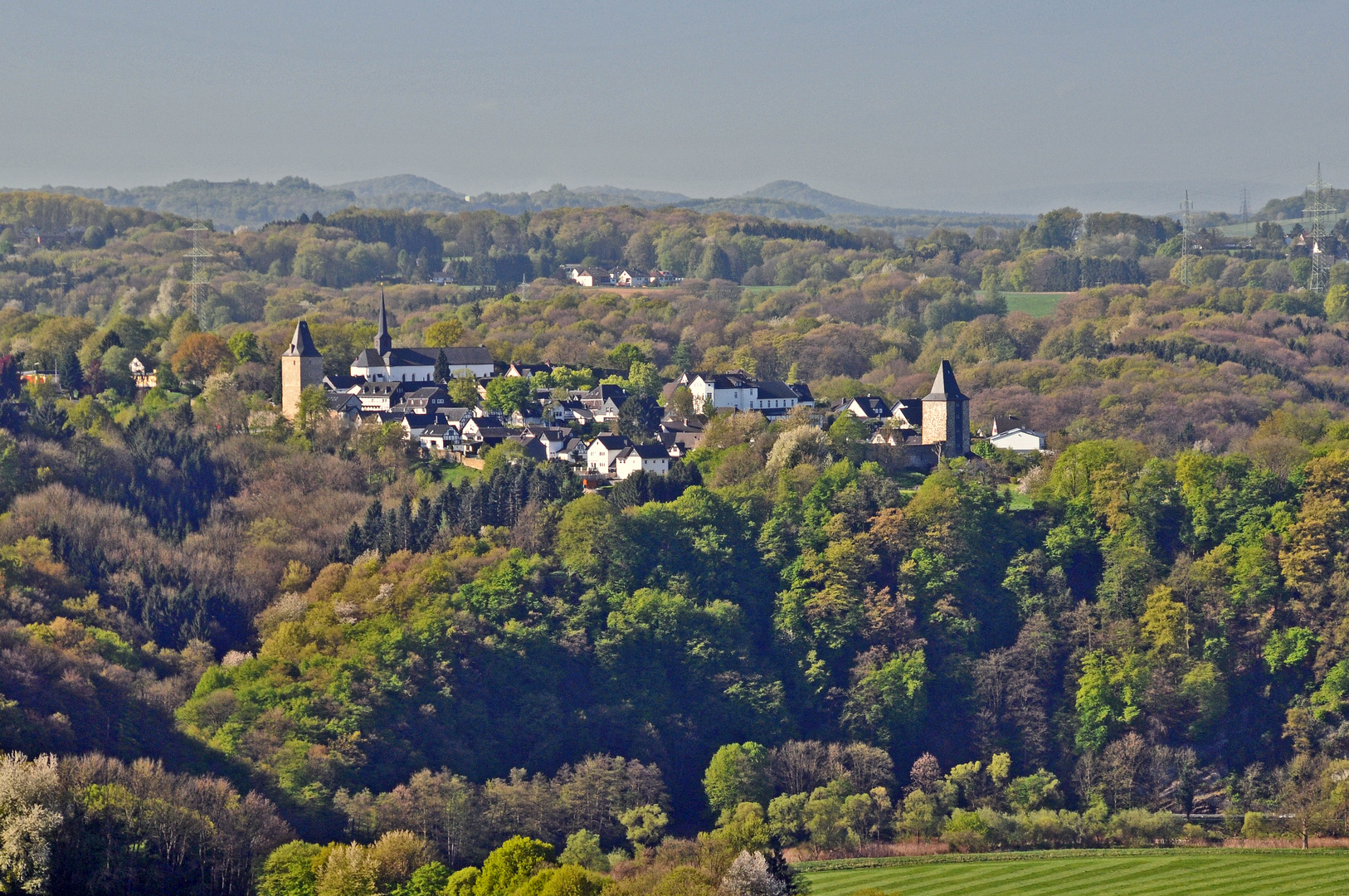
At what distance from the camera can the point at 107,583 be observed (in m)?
68.3

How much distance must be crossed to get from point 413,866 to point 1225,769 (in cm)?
2739

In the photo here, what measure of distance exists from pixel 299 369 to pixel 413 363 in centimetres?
515

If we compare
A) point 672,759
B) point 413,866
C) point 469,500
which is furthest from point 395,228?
point 413,866

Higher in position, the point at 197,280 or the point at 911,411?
the point at 197,280

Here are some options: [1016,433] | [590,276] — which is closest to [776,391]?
[1016,433]

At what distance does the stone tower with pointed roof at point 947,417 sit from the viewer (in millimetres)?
79125

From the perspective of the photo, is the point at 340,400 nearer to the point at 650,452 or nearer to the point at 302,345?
the point at 302,345

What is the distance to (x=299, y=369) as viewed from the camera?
279 ft

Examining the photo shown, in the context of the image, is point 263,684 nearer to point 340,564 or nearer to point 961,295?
point 340,564

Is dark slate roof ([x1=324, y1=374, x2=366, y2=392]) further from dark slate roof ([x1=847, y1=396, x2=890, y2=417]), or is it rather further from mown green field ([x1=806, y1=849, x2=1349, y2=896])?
mown green field ([x1=806, y1=849, x2=1349, y2=896])

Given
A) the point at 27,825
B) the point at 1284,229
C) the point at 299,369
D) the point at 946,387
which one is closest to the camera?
the point at 27,825

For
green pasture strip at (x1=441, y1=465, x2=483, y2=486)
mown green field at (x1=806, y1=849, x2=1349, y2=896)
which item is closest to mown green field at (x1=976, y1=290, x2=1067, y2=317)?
green pasture strip at (x1=441, y1=465, x2=483, y2=486)

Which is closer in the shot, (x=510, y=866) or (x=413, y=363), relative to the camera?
(x=510, y=866)

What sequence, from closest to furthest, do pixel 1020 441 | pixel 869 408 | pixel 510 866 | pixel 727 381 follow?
pixel 510 866, pixel 1020 441, pixel 869 408, pixel 727 381
